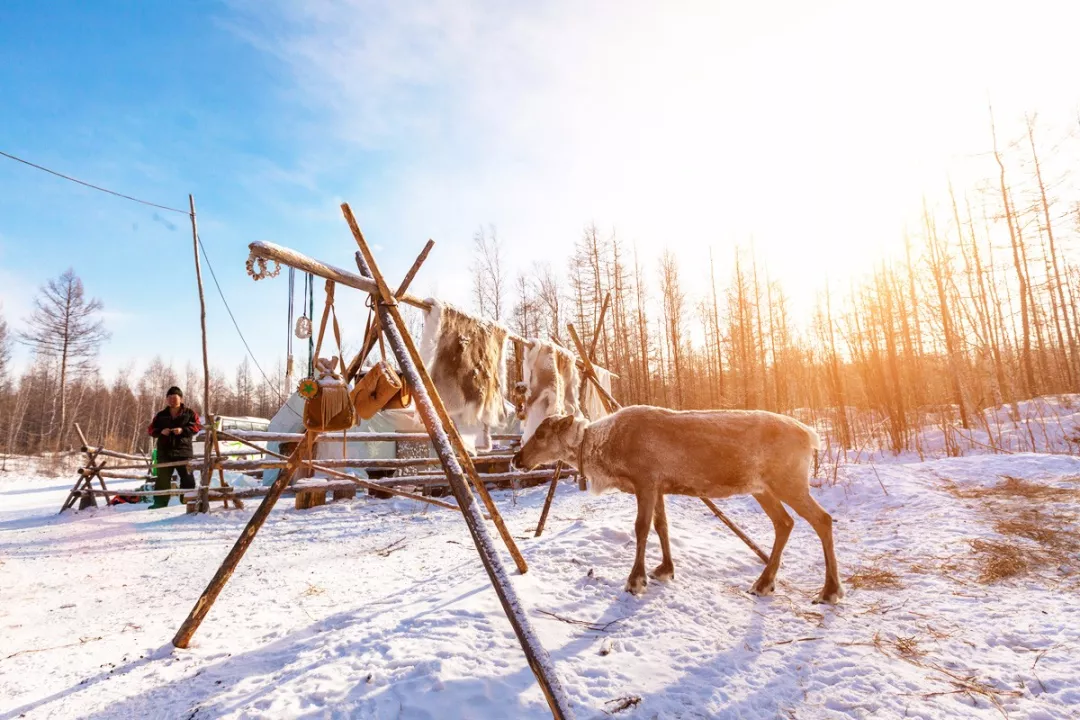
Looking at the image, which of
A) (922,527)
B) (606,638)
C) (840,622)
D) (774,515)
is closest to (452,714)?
(606,638)

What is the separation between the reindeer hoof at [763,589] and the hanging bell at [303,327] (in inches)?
182

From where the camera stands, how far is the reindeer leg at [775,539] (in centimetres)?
453

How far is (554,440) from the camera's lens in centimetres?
529

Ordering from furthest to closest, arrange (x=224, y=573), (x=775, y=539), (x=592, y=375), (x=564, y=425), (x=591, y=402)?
(x=591, y=402)
(x=592, y=375)
(x=564, y=425)
(x=775, y=539)
(x=224, y=573)

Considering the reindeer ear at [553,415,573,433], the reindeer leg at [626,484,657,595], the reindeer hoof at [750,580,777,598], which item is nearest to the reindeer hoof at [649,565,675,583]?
the reindeer leg at [626,484,657,595]

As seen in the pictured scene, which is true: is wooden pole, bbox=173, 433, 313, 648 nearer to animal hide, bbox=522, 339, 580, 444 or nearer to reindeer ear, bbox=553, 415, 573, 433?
reindeer ear, bbox=553, 415, 573, 433

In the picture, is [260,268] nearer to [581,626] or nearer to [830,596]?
[581,626]

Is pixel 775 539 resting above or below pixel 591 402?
below

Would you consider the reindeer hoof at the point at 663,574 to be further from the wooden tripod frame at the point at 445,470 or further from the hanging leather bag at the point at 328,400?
the hanging leather bag at the point at 328,400

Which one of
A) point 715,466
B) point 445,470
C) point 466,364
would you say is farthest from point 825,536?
point 466,364

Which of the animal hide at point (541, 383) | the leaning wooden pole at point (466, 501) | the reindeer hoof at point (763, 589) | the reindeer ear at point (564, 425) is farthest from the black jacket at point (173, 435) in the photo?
the reindeer hoof at point (763, 589)

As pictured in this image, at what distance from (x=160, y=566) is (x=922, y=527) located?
10268mm

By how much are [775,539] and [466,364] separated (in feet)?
11.9

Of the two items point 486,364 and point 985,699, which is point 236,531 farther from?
point 985,699
